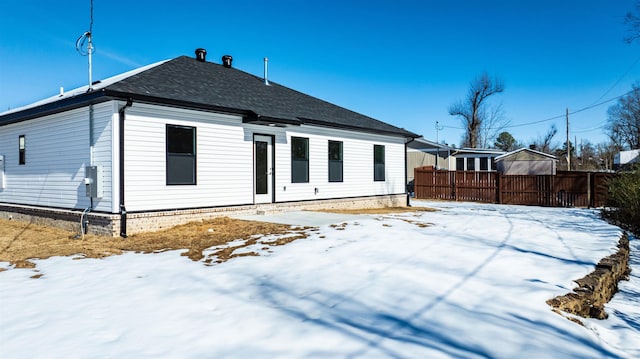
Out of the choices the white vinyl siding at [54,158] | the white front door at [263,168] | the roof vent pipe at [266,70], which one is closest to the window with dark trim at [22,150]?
the white vinyl siding at [54,158]

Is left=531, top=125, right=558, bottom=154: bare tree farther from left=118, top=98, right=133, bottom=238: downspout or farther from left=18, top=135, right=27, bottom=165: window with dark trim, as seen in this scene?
left=18, top=135, right=27, bottom=165: window with dark trim

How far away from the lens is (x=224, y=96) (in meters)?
10.9

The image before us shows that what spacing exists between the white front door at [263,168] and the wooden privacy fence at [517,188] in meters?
11.7

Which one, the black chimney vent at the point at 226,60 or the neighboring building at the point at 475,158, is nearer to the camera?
the black chimney vent at the point at 226,60

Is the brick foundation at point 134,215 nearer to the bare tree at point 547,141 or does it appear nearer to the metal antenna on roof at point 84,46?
the metal antenna on roof at point 84,46

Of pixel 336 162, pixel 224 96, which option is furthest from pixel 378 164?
pixel 224 96

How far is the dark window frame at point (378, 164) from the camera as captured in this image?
49.5 feet

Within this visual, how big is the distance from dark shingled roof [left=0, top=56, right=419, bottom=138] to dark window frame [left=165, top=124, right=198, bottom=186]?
662 mm

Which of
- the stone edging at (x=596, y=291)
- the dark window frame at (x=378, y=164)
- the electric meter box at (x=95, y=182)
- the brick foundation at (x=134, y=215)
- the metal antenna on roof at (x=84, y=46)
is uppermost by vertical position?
the metal antenna on roof at (x=84, y=46)

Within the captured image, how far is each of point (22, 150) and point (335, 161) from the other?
30.9 ft

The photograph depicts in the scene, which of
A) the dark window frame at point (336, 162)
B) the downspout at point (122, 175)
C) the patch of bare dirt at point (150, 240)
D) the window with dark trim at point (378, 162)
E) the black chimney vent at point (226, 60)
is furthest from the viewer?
the window with dark trim at point (378, 162)

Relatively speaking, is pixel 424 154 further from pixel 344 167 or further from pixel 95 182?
pixel 95 182

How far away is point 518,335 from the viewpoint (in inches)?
129

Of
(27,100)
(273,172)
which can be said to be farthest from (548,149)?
(27,100)
